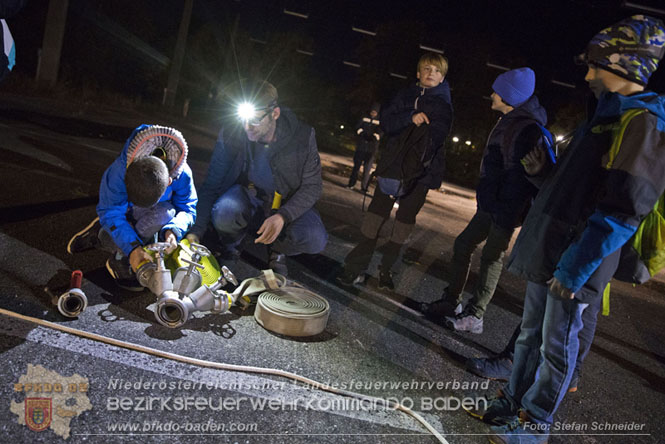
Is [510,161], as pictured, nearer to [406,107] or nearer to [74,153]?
[406,107]

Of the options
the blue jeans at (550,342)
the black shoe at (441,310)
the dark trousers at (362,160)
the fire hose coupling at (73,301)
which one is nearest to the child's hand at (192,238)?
the fire hose coupling at (73,301)

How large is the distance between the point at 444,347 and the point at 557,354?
50.3 inches

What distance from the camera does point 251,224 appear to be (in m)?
3.89

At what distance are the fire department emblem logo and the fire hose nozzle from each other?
0.75 m

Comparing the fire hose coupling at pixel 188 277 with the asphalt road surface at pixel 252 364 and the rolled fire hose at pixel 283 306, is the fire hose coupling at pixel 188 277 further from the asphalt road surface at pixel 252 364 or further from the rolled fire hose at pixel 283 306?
the rolled fire hose at pixel 283 306

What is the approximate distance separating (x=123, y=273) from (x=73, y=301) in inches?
19.4

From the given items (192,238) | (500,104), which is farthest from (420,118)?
(192,238)

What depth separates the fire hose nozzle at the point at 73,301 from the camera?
2557 mm

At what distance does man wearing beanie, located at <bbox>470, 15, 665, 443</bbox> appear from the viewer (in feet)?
6.19

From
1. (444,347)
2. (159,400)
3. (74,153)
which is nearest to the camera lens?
(159,400)

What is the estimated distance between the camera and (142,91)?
3728cm

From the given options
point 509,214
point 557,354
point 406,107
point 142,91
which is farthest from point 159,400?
point 142,91

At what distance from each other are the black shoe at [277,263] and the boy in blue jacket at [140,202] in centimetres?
90

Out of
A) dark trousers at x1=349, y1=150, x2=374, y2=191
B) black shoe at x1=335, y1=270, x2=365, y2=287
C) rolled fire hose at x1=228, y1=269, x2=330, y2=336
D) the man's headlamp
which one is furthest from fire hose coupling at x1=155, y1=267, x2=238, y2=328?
dark trousers at x1=349, y1=150, x2=374, y2=191
